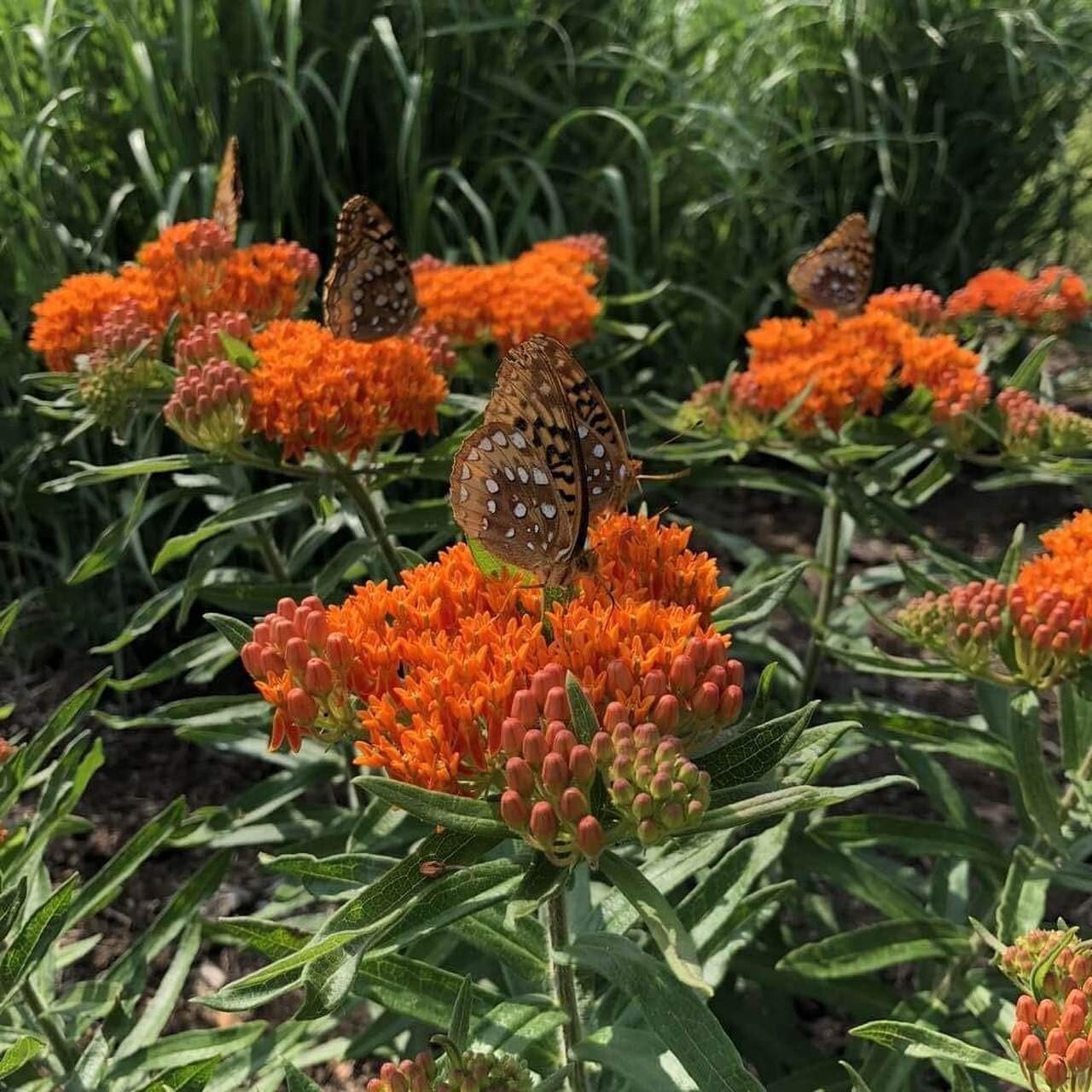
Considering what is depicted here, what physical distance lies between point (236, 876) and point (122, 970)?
4.50ft

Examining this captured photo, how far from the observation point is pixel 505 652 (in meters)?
1.58

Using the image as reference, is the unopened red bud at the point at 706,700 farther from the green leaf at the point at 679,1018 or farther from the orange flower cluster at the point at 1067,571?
the orange flower cluster at the point at 1067,571

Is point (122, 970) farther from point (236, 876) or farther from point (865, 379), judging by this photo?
point (865, 379)

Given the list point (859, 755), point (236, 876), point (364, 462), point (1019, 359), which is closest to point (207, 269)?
point (364, 462)

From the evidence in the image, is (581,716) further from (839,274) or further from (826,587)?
(839,274)

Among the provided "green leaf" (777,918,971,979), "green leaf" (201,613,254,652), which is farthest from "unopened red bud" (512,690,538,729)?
"green leaf" (777,918,971,979)

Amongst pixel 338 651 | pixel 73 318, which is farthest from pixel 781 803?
pixel 73 318

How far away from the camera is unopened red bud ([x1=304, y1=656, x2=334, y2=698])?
1566 millimetres

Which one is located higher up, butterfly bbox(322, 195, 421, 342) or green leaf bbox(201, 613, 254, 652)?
butterfly bbox(322, 195, 421, 342)

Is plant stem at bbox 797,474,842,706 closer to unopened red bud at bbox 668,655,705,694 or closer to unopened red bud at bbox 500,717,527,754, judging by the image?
unopened red bud at bbox 668,655,705,694

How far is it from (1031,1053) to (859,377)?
1.94 metres

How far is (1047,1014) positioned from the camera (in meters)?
1.44

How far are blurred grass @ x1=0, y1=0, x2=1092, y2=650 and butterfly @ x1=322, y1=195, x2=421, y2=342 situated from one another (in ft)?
4.14

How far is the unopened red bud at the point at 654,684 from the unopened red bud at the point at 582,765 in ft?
0.48
